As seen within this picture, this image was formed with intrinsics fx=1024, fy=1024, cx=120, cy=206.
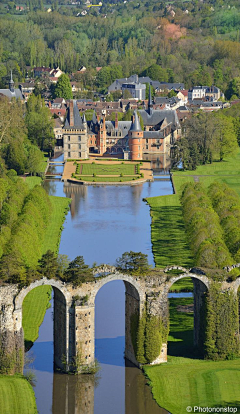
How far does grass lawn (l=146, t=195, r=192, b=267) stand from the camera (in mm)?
76375

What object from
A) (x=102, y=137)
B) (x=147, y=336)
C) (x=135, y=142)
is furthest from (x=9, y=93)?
(x=147, y=336)

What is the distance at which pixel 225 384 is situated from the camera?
50.8 m

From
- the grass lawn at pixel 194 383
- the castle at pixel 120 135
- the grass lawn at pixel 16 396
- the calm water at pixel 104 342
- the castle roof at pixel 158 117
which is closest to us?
the grass lawn at pixel 16 396

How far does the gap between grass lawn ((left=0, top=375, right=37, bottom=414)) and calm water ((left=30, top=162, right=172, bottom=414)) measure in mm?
723

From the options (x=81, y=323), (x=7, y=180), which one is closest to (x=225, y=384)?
(x=81, y=323)

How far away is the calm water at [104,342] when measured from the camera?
50.5 m

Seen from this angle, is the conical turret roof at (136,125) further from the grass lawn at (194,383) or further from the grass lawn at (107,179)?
the grass lawn at (194,383)

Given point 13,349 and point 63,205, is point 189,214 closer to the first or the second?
point 63,205

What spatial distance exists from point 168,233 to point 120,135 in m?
64.1

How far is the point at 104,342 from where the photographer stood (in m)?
57.5

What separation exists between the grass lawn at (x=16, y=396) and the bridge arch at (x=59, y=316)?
269 cm

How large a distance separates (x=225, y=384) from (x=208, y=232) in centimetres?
2451

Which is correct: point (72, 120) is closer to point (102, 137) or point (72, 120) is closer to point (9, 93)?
point (102, 137)

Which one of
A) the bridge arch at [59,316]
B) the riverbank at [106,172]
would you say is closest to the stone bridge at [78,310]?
the bridge arch at [59,316]
